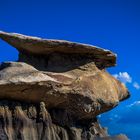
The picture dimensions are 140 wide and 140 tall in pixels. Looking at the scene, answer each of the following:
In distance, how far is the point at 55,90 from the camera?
19328 millimetres

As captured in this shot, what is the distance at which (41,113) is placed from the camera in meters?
19.6

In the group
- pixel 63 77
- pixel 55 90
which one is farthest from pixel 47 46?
pixel 55 90

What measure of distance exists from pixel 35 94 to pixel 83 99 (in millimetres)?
2179

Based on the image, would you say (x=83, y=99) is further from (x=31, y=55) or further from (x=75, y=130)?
(x=31, y=55)

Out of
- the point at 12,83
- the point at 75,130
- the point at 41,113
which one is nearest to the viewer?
the point at 12,83

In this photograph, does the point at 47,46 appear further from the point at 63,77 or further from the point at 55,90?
the point at 55,90

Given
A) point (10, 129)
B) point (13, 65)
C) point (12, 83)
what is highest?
point (13, 65)

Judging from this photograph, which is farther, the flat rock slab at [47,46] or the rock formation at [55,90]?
the flat rock slab at [47,46]

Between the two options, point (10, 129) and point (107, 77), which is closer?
point (10, 129)

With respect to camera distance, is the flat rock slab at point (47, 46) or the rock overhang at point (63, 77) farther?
the flat rock slab at point (47, 46)

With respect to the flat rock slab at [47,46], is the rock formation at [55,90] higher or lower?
lower

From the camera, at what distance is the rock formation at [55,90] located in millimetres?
18938

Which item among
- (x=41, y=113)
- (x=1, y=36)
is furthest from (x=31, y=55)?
(x=41, y=113)

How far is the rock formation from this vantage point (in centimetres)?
1894
